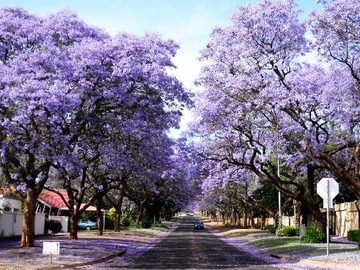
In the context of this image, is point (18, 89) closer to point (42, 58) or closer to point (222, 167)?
point (42, 58)

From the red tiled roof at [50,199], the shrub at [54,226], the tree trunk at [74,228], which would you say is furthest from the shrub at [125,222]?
the tree trunk at [74,228]

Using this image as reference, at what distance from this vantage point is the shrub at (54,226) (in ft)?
159

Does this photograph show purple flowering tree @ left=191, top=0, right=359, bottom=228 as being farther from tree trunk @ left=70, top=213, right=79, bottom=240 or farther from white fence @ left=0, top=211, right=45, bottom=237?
white fence @ left=0, top=211, right=45, bottom=237

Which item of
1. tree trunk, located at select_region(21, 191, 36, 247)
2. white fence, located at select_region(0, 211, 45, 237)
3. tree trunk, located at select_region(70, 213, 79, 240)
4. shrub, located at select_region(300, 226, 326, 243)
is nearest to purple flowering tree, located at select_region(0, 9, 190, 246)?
tree trunk, located at select_region(21, 191, 36, 247)

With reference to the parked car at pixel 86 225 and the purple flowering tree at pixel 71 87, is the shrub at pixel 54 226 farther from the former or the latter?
the purple flowering tree at pixel 71 87

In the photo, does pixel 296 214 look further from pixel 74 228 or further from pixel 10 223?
pixel 10 223

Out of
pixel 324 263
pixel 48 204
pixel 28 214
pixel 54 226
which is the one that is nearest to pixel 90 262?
pixel 28 214

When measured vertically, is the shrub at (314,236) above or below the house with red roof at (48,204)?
below

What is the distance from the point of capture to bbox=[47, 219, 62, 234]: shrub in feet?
159

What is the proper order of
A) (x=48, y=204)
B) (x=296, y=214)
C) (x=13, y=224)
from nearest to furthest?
(x=13, y=224) → (x=296, y=214) → (x=48, y=204)

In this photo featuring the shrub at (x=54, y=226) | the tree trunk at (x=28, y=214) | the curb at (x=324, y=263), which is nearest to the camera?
the curb at (x=324, y=263)

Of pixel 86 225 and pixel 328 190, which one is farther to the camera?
pixel 86 225

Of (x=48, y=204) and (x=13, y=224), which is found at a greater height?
(x=48, y=204)

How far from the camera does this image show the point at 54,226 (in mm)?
49531
